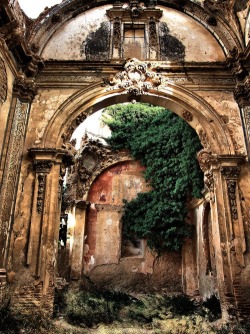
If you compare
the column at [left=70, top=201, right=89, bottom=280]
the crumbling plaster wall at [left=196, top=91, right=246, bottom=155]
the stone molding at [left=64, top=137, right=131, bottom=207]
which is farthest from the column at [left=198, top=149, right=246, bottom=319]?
the stone molding at [left=64, top=137, right=131, bottom=207]

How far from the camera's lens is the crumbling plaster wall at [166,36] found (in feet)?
29.6

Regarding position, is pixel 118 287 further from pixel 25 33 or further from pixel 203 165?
pixel 25 33

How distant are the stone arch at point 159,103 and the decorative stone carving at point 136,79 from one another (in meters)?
0.17

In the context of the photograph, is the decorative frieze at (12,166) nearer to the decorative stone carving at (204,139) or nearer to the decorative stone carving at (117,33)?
the decorative stone carving at (117,33)

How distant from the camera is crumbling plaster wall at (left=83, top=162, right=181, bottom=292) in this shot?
37.7 feet

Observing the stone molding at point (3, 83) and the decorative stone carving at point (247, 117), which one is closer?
the stone molding at point (3, 83)

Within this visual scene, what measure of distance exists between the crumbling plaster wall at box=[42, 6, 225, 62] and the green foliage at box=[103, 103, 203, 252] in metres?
2.39

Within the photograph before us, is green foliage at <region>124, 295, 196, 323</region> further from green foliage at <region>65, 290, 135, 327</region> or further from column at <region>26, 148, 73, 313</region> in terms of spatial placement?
column at <region>26, 148, 73, 313</region>

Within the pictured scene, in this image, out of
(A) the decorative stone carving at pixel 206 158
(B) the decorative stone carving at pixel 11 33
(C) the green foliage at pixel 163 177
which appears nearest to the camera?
(B) the decorative stone carving at pixel 11 33

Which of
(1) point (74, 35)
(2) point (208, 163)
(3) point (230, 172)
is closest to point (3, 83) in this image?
(1) point (74, 35)

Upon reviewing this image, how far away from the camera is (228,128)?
25.7ft

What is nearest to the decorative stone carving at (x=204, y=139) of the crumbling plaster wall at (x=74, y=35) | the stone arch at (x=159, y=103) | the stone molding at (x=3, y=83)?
the stone arch at (x=159, y=103)

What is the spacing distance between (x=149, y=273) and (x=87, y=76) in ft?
24.3

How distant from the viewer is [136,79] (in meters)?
8.52
